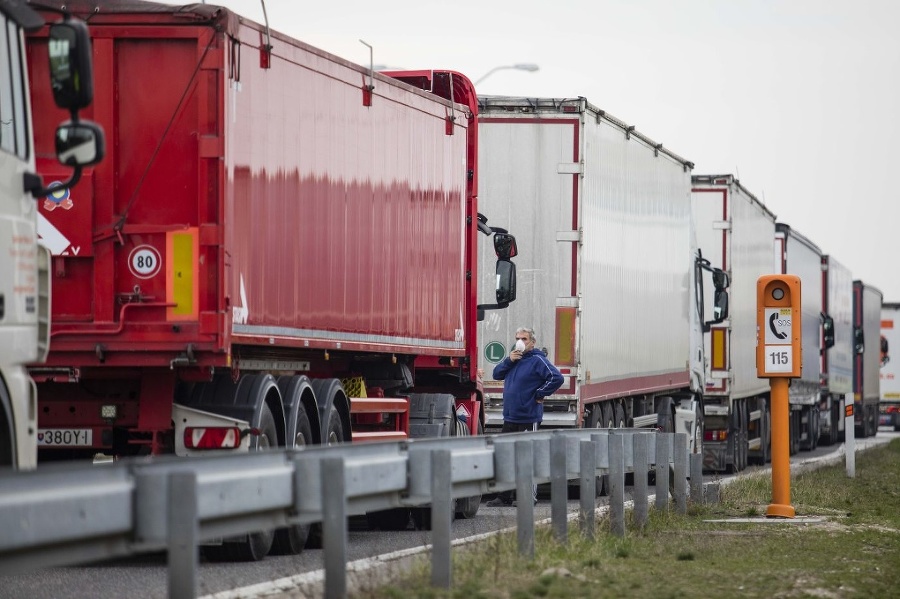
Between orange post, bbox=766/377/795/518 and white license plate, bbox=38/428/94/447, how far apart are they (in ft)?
21.8

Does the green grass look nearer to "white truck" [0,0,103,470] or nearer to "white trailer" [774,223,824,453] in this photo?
"white truck" [0,0,103,470]

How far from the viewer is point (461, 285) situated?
1806cm

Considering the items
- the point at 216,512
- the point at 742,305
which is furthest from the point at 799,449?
the point at 216,512

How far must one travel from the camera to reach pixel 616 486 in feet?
43.1

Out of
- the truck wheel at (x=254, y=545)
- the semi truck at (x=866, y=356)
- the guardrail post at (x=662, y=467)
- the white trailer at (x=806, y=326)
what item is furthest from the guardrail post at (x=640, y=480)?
the semi truck at (x=866, y=356)

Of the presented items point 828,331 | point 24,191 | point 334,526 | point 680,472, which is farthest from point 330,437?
point 828,331

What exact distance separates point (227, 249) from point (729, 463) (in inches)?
741

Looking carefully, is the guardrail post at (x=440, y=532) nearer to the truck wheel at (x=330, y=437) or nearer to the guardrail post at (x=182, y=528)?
the guardrail post at (x=182, y=528)

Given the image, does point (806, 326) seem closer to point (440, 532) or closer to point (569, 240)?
point (569, 240)

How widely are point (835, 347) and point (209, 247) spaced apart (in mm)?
35907

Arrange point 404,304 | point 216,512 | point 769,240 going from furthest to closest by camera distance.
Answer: point 769,240, point 404,304, point 216,512

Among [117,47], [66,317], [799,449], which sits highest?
[117,47]

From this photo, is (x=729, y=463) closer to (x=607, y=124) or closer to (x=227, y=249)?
(x=607, y=124)

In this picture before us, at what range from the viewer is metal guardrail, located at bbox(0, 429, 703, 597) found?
6051mm
